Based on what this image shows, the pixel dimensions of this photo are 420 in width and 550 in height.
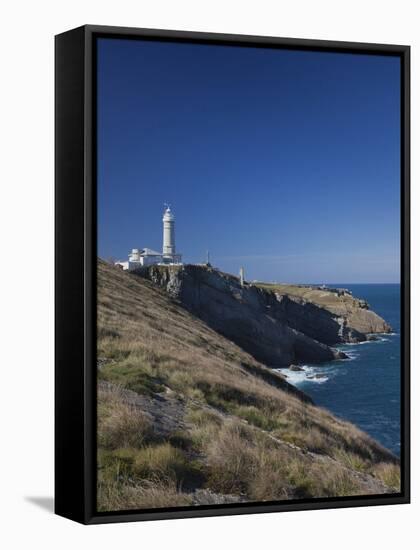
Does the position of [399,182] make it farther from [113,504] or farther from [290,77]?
[113,504]

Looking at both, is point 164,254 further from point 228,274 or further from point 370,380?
point 370,380

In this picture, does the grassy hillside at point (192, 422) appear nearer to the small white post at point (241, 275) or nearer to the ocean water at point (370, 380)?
the ocean water at point (370, 380)

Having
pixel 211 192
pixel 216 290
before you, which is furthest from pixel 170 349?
pixel 211 192

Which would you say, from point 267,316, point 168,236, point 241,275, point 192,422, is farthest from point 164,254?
point 192,422

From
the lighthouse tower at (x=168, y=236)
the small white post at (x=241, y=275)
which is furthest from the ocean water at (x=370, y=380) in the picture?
the lighthouse tower at (x=168, y=236)

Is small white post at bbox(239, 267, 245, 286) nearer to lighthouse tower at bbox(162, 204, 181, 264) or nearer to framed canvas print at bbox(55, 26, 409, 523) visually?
framed canvas print at bbox(55, 26, 409, 523)

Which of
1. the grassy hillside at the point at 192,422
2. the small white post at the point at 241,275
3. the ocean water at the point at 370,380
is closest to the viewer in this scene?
the grassy hillside at the point at 192,422
